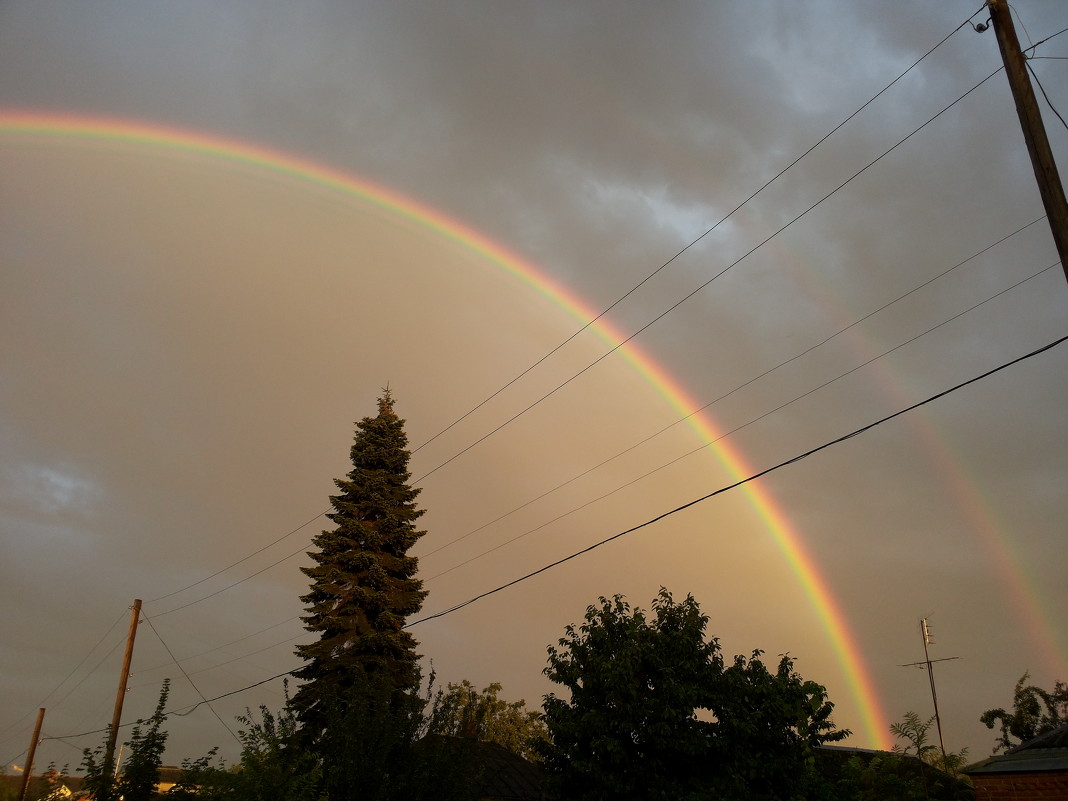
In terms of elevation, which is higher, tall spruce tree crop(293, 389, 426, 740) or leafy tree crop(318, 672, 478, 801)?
tall spruce tree crop(293, 389, 426, 740)

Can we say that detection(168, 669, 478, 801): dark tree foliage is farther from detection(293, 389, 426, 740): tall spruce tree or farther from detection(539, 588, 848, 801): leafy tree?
detection(293, 389, 426, 740): tall spruce tree

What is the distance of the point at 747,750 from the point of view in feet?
58.1

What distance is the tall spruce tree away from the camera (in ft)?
87.7

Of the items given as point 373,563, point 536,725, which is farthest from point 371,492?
point 536,725

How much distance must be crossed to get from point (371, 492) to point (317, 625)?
4.92 meters

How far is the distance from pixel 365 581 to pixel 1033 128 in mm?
24182

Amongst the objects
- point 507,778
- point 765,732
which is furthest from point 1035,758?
point 507,778

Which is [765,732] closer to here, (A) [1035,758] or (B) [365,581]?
(A) [1035,758]

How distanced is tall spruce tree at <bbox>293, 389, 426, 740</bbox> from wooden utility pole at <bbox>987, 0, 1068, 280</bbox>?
22586 millimetres

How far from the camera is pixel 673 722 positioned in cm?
1783

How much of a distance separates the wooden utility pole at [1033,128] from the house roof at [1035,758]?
11.9 meters

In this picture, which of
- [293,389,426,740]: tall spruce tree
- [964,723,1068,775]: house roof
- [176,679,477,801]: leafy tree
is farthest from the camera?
[293,389,426,740]: tall spruce tree

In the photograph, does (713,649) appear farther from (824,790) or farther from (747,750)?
(824,790)

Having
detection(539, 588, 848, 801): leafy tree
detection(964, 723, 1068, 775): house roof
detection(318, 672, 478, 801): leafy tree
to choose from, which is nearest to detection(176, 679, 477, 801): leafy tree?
detection(318, 672, 478, 801): leafy tree
